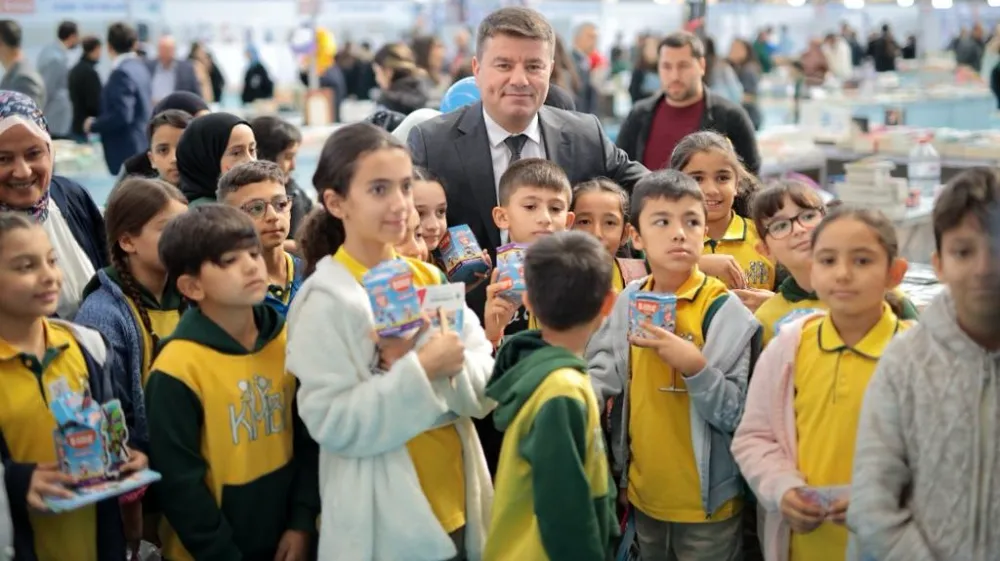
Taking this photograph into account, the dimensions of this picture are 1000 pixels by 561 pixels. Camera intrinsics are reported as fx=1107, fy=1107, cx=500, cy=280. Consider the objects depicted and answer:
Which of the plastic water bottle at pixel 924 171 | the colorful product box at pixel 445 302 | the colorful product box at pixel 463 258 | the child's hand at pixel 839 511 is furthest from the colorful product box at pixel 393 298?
the plastic water bottle at pixel 924 171

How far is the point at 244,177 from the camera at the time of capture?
11.3 ft

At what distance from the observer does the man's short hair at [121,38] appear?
370 inches

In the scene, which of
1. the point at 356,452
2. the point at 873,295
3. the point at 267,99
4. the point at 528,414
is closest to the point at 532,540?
the point at 528,414

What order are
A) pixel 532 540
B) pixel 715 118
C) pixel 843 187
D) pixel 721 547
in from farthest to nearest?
pixel 843 187 → pixel 715 118 → pixel 721 547 → pixel 532 540

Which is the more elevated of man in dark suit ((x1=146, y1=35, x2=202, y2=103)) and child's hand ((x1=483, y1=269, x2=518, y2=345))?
man in dark suit ((x1=146, y1=35, x2=202, y2=103))

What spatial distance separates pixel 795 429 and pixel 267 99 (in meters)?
12.5

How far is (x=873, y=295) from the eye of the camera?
103 inches

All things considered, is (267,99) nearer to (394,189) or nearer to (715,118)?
(715,118)

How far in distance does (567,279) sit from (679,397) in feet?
2.06

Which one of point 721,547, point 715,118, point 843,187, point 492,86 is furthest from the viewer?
point 843,187

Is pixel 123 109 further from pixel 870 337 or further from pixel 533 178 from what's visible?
pixel 870 337

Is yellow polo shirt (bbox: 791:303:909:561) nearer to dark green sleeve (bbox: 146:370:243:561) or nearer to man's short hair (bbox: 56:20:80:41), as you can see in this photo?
dark green sleeve (bbox: 146:370:243:561)

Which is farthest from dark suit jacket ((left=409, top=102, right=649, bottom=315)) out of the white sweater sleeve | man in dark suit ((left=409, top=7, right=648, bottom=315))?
the white sweater sleeve

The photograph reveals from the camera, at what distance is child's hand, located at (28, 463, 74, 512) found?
2449 millimetres
